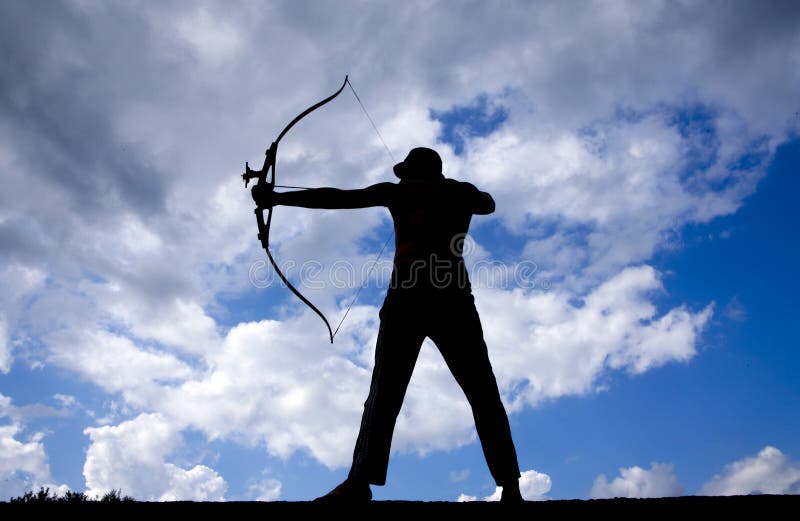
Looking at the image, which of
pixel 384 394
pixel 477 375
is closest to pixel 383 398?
pixel 384 394

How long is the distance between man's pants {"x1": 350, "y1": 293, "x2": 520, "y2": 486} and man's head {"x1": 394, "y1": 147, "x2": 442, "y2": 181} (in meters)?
0.85

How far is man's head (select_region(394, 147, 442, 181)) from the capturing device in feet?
12.8

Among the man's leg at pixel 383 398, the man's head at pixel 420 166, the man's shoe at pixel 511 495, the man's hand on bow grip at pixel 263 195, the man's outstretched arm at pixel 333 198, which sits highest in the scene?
the man's head at pixel 420 166

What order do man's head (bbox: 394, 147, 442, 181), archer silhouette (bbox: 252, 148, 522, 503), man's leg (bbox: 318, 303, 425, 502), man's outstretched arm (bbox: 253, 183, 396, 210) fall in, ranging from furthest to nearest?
1. man's head (bbox: 394, 147, 442, 181)
2. man's outstretched arm (bbox: 253, 183, 396, 210)
3. archer silhouette (bbox: 252, 148, 522, 503)
4. man's leg (bbox: 318, 303, 425, 502)

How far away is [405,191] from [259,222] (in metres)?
1.17

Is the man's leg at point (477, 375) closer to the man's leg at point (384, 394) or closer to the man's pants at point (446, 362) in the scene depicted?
the man's pants at point (446, 362)

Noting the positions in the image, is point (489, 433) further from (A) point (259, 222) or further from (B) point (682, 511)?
(A) point (259, 222)

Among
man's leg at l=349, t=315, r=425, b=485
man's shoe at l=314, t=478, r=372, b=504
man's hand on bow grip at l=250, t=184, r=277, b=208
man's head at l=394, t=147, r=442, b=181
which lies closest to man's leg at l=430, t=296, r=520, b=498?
man's leg at l=349, t=315, r=425, b=485

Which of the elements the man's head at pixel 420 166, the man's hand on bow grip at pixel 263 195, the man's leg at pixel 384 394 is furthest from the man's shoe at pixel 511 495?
the man's hand on bow grip at pixel 263 195

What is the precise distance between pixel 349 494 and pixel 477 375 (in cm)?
94

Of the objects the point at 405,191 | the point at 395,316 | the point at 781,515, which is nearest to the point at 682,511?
the point at 781,515

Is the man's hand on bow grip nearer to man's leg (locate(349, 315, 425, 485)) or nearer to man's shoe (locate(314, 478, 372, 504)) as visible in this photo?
man's leg (locate(349, 315, 425, 485))

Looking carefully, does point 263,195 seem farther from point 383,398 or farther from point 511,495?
point 511,495

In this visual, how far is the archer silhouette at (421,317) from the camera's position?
3.26 metres
